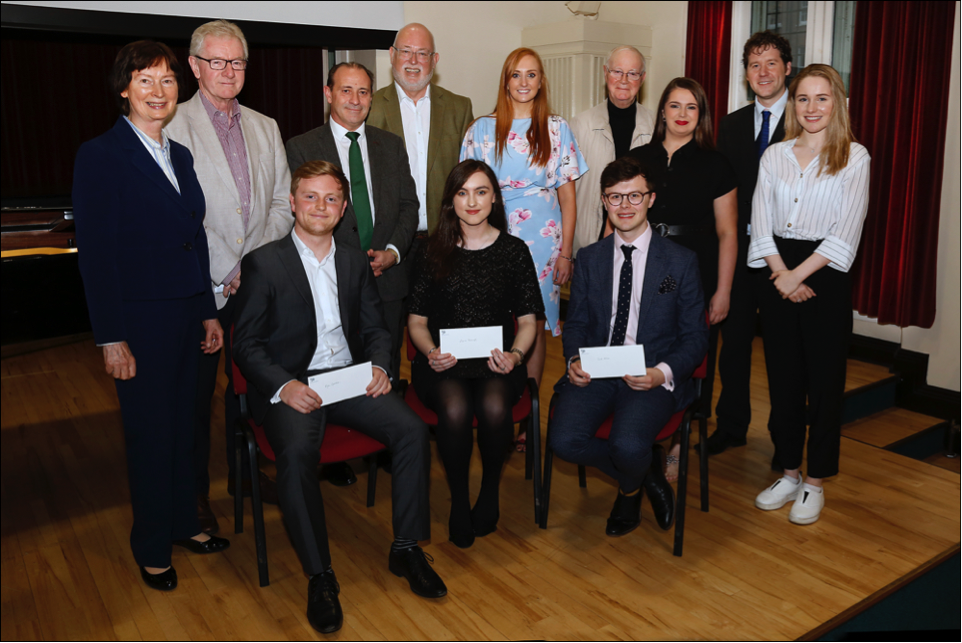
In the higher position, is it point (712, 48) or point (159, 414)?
point (712, 48)

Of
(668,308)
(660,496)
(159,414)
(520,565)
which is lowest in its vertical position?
(520,565)

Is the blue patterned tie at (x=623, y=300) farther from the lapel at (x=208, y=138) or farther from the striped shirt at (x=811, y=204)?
the lapel at (x=208, y=138)

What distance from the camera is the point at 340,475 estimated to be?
3271 mm

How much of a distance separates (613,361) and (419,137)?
4.51 feet

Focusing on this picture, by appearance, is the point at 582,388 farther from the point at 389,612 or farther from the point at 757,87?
the point at 757,87

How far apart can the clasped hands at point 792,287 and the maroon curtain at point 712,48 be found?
3363 millimetres

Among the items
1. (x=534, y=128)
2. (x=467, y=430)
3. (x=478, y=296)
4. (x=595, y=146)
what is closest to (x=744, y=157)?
(x=595, y=146)

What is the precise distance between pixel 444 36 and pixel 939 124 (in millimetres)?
3705

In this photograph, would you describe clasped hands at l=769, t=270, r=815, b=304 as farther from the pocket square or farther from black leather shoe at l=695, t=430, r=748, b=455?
black leather shoe at l=695, t=430, r=748, b=455

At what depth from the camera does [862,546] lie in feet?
9.02

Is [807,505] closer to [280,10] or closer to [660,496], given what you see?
[660,496]

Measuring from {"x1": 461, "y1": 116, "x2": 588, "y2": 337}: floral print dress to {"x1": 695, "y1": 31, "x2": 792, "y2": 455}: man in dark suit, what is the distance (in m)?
0.78

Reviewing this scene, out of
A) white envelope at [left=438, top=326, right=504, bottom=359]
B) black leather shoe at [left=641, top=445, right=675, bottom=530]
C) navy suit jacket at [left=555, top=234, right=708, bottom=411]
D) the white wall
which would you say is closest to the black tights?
white envelope at [left=438, top=326, right=504, bottom=359]

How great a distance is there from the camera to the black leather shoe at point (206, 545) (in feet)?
8.76
